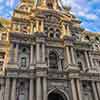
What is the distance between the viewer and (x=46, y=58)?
2319cm

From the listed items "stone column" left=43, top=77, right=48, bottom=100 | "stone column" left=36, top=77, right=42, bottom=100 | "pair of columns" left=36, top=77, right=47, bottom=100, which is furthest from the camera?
"stone column" left=43, top=77, right=48, bottom=100

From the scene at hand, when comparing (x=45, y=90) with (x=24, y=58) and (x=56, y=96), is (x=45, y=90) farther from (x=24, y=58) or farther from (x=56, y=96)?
(x=24, y=58)

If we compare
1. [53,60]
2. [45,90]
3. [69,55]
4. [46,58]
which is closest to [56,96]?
[45,90]

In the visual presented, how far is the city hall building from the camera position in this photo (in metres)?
20.2

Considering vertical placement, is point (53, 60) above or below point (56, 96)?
above

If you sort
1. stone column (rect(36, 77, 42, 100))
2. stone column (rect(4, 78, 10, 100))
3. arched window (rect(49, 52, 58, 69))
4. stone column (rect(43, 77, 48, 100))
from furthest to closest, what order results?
arched window (rect(49, 52, 58, 69)) < stone column (rect(43, 77, 48, 100)) < stone column (rect(36, 77, 42, 100)) < stone column (rect(4, 78, 10, 100))

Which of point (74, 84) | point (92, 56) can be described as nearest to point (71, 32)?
point (92, 56)

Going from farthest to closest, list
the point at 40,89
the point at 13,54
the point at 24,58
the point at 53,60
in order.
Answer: the point at 53,60, the point at 24,58, the point at 13,54, the point at 40,89

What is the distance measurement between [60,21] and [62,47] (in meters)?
4.92

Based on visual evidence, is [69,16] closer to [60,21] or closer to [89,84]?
[60,21]

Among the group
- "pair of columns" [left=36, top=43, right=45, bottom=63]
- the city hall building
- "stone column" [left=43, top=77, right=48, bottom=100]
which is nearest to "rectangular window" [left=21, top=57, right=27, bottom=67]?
the city hall building

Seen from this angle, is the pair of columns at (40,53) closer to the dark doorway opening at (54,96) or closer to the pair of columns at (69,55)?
the pair of columns at (69,55)

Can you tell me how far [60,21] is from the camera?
27328 millimetres

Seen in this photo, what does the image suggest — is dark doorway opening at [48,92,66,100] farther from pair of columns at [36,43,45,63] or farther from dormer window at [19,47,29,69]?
dormer window at [19,47,29,69]
